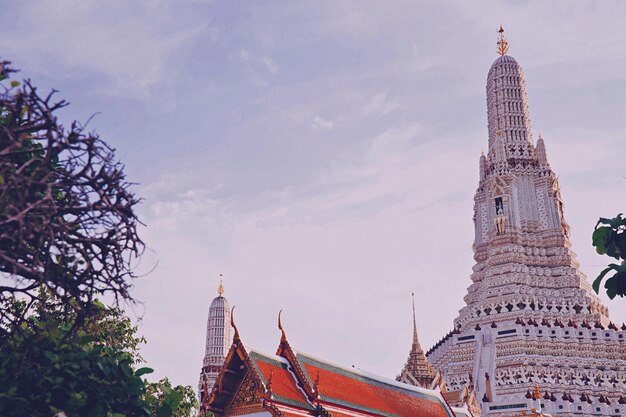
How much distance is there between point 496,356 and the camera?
5628 cm

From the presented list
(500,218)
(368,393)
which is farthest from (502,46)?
(368,393)

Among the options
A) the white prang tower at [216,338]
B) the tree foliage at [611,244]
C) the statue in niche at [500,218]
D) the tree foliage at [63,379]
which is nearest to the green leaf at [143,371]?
the tree foliage at [63,379]

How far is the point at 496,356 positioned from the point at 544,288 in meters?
10.1

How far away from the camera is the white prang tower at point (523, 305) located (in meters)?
53.7

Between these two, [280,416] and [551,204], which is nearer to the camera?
[280,416]

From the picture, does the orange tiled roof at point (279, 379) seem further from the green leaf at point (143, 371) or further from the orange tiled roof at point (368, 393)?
the green leaf at point (143, 371)

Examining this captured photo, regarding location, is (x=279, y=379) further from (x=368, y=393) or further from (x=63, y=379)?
(x=63, y=379)

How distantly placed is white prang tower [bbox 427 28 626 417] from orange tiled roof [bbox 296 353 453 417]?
16.4 metres

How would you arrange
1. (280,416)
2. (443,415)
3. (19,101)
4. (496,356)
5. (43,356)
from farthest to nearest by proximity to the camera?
(496,356), (443,415), (280,416), (43,356), (19,101)

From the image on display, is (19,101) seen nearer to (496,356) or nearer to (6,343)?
(6,343)

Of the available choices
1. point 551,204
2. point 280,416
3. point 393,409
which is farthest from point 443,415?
point 551,204

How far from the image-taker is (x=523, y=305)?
198ft

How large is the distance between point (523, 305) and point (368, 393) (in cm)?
3551

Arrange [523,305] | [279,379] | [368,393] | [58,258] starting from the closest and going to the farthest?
1. [58,258]
2. [279,379]
3. [368,393]
4. [523,305]
